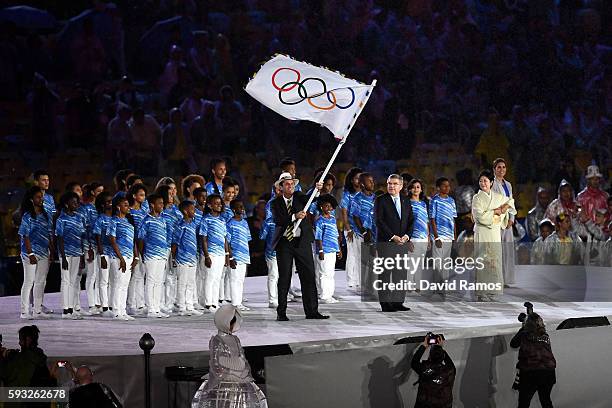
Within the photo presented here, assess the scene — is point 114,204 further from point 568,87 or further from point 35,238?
point 568,87

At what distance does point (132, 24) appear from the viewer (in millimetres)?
17609

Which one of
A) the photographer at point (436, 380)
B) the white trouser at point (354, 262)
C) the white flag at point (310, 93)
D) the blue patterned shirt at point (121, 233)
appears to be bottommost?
the photographer at point (436, 380)

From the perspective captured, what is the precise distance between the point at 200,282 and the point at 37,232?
5.67 feet

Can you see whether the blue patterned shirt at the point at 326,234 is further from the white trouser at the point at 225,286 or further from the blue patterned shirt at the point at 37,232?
the blue patterned shirt at the point at 37,232

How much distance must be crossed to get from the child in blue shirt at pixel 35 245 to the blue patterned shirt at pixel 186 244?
1245 millimetres

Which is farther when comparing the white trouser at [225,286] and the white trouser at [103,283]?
the white trouser at [225,286]

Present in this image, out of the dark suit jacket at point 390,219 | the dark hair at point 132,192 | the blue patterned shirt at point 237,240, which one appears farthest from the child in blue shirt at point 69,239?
the dark suit jacket at point 390,219

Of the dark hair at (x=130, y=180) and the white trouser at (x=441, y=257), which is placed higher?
the dark hair at (x=130, y=180)

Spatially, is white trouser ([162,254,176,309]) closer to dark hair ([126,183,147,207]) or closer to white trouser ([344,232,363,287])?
dark hair ([126,183,147,207])

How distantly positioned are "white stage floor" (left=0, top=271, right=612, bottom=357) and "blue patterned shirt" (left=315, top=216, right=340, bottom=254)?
22.6 inches

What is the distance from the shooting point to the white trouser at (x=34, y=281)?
11.1m

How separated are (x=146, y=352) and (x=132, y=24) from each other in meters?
10.3

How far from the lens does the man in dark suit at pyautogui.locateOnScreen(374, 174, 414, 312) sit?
10969 millimetres

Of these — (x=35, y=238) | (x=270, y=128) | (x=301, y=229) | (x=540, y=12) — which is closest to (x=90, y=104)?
(x=270, y=128)
